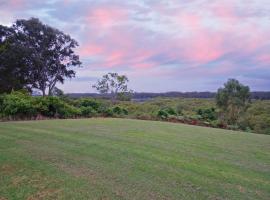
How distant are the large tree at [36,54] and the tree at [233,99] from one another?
16879mm

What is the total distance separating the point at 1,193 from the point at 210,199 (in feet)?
10.1

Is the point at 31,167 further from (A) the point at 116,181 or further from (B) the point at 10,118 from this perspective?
(B) the point at 10,118

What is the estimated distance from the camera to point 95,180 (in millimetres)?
5930

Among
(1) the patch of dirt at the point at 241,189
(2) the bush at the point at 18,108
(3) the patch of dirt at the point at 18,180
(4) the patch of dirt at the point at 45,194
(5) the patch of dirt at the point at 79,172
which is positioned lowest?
(1) the patch of dirt at the point at 241,189

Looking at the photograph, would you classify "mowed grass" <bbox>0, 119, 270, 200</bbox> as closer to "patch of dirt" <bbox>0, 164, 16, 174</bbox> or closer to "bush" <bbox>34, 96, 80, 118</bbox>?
"patch of dirt" <bbox>0, 164, 16, 174</bbox>

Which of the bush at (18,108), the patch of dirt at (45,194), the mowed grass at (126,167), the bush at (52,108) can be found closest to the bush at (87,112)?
the bush at (52,108)

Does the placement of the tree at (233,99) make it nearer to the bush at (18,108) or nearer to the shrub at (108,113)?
the shrub at (108,113)

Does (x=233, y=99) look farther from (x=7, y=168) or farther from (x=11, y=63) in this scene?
(x=7, y=168)

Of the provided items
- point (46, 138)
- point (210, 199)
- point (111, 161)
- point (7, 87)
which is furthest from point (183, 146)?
point (7, 87)

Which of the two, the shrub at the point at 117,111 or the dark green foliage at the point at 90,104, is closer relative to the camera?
the shrub at the point at 117,111

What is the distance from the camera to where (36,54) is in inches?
1297

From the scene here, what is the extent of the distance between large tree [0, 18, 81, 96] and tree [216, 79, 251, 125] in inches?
665

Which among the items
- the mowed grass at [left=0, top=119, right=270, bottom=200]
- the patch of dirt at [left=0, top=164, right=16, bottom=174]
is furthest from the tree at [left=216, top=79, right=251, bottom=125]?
the patch of dirt at [left=0, top=164, right=16, bottom=174]

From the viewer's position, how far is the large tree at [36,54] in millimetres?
31419
